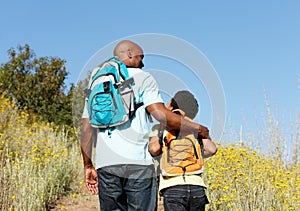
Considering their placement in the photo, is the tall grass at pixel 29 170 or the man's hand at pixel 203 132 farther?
the tall grass at pixel 29 170

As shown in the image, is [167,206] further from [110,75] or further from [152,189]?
[110,75]

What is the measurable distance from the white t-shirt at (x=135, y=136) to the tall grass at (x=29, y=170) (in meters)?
2.96

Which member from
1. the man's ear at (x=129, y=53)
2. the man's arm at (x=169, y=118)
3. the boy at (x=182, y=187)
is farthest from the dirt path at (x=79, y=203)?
the man's ear at (x=129, y=53)

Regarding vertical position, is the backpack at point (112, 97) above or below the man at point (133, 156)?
above

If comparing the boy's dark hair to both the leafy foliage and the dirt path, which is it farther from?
the leafy foliage

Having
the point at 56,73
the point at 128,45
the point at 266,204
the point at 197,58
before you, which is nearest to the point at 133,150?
the point at 128,45

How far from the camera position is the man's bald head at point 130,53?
303 cm

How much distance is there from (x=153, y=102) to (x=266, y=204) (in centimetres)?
247

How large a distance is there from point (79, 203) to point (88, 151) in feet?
13.5

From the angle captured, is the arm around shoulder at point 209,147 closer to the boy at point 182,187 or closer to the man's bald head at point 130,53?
the boy at point 182,187

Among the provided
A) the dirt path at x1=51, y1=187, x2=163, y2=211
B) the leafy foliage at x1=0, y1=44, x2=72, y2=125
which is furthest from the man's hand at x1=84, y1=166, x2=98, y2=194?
the leafy foliage at x1=0, y1=44, x2=72, y2=125

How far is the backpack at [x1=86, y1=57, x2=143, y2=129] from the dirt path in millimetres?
3830

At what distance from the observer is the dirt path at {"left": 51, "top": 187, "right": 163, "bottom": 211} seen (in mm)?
6738

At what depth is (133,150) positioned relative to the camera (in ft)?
9.30
